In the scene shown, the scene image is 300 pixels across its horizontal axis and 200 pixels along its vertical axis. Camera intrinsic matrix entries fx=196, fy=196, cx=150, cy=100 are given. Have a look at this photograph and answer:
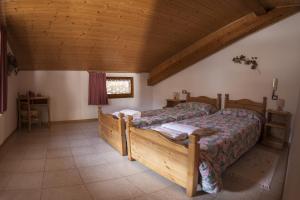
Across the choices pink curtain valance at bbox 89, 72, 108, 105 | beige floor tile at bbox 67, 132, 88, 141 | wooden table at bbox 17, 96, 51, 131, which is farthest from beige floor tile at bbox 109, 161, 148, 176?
pink curtain valance at bbox 89, 72, 108, 105

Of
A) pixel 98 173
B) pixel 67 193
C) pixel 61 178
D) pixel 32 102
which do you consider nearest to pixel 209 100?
pixel 98 173

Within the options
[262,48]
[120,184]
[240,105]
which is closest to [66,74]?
[120,184]

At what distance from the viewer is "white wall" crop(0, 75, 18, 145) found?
3.73m

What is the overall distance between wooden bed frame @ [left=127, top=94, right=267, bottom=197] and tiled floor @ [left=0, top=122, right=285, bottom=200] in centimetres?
15

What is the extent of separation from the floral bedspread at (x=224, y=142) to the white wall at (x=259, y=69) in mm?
701

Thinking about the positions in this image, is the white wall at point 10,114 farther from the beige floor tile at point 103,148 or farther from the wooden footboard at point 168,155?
the wooden footboard at point 168,155

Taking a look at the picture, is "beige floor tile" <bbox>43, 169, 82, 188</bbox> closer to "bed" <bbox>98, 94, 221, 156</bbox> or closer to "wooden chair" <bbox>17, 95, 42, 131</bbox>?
"bed" <bbox>98, 94, 221, 156</bbox>

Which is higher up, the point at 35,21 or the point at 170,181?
the point at 35,21

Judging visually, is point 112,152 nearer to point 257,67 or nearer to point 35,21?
point 35,21

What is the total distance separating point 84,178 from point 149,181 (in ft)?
2.83

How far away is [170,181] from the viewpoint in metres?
2.54

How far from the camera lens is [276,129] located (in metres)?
4.14

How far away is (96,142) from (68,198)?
1944 mm

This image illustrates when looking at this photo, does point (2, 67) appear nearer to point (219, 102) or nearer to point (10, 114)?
point (10, 114)
